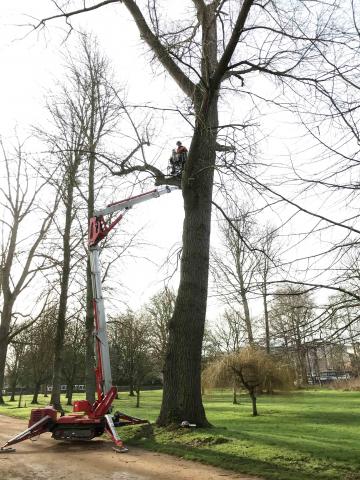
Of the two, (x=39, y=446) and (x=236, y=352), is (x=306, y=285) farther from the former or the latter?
(x=236, y=352)

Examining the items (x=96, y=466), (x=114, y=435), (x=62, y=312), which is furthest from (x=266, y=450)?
(x=62, y=312)

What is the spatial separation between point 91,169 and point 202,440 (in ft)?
39.6

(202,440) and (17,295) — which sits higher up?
(17,295)

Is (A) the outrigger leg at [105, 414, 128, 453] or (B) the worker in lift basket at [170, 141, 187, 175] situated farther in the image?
(B) the worker in lift basket at [170, 141, 187, 175]

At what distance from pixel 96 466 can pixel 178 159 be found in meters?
6.66

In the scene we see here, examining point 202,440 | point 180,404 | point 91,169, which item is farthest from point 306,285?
point 91,169

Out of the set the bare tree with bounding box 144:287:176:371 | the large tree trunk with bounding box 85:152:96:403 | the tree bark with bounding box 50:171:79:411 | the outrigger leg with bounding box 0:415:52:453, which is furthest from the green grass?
the bare tree with bounding box 144:287:176:371

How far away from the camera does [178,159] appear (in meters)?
10.4

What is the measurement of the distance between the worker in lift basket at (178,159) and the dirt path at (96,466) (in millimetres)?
5981

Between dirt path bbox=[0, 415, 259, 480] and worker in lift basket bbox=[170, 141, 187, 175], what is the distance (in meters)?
5.98

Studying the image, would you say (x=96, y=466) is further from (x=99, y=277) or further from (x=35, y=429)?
(x=99, y=277)

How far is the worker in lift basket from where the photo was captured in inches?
409

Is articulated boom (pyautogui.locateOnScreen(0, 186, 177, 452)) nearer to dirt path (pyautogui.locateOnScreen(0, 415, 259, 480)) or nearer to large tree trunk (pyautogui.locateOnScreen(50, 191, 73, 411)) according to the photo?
dirt path (pyautogui.locateOnScreen(0, 415, 259, 480))

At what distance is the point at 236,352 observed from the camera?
19016 millimetres
